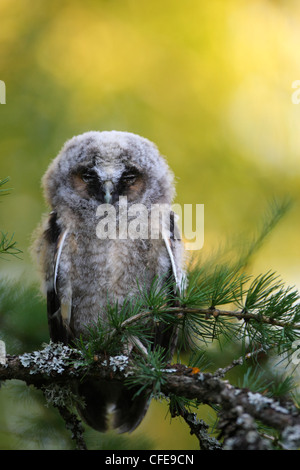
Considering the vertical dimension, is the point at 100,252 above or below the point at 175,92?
below

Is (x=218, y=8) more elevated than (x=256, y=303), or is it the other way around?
(x=218, y=8)

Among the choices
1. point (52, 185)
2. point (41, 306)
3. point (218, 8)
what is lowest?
point (41, 306)

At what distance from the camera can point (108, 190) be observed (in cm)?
234

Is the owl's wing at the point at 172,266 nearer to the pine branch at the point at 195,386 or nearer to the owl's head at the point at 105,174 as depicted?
the owl's head at the point at 105,174

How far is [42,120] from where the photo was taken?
369 centimetres

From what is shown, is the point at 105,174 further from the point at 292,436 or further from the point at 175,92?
the point at 175,92

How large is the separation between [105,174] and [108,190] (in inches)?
3.4

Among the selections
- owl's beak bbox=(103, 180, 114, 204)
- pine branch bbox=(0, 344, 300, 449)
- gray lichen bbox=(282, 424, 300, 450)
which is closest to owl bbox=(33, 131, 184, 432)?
owl's beak bbox=(103, 180, 114, 204)

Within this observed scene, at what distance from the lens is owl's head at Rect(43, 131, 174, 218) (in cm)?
240

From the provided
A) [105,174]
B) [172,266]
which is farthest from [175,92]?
[172,266]

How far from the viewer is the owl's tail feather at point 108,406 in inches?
91.2

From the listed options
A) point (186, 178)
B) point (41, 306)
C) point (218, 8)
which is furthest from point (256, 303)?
point (218, 8)
